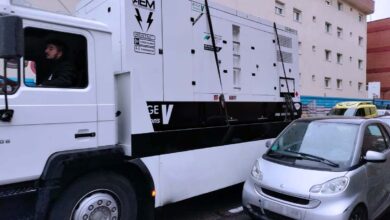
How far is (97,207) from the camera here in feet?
12.3

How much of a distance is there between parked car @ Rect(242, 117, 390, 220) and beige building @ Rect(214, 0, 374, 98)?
47.1 ft

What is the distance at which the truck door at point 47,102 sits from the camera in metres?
3.24

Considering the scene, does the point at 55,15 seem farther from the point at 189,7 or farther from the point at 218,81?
the point at 218,81

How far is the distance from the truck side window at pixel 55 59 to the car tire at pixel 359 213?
3.44 meters

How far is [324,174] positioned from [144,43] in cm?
274

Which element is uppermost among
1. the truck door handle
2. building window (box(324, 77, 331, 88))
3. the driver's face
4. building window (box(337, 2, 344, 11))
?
building window (box(337, 2, 344, 11))

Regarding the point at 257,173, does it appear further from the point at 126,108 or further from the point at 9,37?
the point at 9,37

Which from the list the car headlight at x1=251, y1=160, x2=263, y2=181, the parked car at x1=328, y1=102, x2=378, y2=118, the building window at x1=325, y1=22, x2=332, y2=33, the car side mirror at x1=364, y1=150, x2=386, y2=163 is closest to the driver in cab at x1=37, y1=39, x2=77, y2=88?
the car headlight at x1=251, y1=160, x2=263, y2=181

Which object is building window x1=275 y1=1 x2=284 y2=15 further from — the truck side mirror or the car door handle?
the truck side mirror

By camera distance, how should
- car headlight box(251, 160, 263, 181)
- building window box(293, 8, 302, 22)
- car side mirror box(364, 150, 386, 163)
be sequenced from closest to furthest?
car side mirror box(364, 150, 386, 163) → car headlight box(251, 160, 263, 181) → building window box(293, 8, 302, 22)

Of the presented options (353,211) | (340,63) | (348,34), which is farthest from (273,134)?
(348,34)

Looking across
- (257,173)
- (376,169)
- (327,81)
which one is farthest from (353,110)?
(327,81)

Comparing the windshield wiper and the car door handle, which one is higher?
the car door handle

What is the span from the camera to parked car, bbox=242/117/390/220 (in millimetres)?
4094
